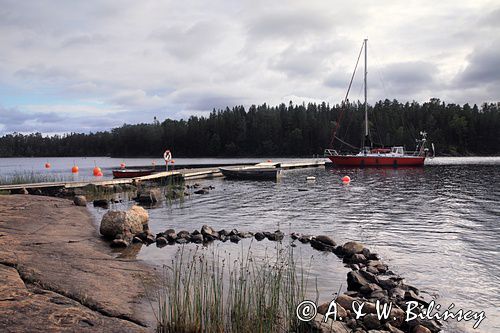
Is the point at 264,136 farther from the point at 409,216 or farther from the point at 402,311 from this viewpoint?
the point at 402,311

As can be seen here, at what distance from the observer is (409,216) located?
21.6 m

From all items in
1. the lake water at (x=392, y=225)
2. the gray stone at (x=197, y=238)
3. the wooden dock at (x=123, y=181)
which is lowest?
the lake water at (x=392, y=225)

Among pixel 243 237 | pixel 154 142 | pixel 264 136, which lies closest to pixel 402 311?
pixel 243 237

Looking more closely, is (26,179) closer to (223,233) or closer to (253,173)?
(253,173)

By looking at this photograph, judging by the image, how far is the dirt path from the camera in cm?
668

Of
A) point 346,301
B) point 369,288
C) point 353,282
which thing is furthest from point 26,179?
point 346,301

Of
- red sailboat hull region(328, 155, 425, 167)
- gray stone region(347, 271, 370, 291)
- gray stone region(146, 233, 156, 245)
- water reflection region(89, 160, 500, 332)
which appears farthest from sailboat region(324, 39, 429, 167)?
gray stone region(347, 271, 370, 291)

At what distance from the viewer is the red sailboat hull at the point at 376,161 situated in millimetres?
62094

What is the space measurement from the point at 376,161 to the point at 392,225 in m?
45.2

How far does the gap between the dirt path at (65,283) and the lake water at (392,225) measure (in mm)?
2003

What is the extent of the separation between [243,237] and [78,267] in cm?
704

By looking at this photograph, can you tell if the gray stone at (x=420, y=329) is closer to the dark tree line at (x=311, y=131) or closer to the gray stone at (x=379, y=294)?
the gray stone at (x=379, y=294)

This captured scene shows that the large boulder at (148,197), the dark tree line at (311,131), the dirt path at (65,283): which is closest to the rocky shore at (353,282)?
the dirt path at (65,283)

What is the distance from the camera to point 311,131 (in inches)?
5492
